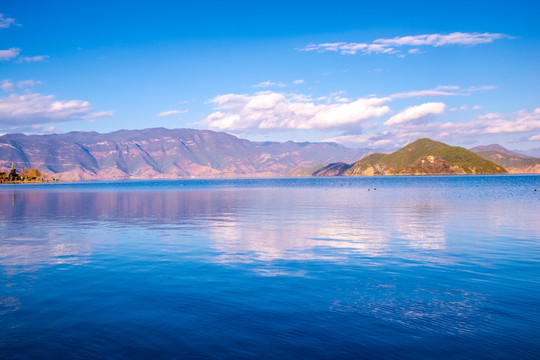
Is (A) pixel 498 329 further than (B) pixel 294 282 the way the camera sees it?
No

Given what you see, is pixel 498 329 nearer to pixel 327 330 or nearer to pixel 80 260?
pixel 327 330

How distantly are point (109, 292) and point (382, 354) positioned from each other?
10566 millimetres

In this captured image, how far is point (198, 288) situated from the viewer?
51.4 feet

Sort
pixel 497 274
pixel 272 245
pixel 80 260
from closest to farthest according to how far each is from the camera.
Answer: pixel 497 274 → pixel 80 260 → pixel 272 245

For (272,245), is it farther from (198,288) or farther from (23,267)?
(23,267)

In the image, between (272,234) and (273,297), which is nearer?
(273,297)

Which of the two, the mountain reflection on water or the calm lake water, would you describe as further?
the mountain reflection on water

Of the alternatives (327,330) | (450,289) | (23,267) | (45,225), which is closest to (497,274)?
(450,289)

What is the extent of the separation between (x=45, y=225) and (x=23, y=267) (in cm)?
2020

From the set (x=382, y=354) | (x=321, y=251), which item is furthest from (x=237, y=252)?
(x=382, y=354)

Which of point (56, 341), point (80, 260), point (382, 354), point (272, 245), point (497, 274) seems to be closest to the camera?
point (382, 354)

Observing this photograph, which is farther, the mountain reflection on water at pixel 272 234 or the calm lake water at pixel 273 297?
the mountain reflection on water at pixel 272 234

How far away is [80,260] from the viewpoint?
2169 cm

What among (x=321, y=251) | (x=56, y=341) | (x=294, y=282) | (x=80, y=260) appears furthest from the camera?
(x=321, y=251)
